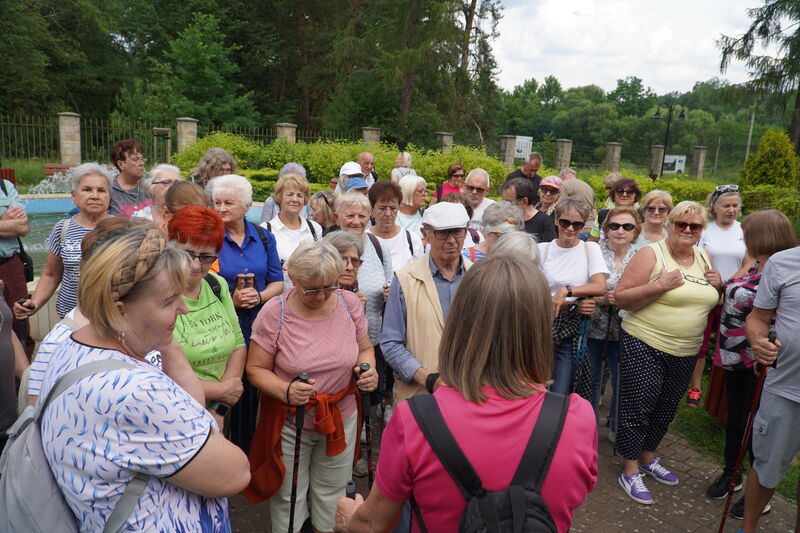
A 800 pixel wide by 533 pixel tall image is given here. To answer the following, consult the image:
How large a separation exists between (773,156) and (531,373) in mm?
15018

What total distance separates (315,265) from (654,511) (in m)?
2.95

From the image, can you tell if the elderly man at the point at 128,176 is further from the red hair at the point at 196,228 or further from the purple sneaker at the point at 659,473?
the purple sneaker at the point at 659,473

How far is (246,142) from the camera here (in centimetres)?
1817

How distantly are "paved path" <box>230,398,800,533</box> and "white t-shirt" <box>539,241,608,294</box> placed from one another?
1506 millimetres

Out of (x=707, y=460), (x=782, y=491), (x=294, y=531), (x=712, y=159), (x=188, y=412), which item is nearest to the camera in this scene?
(x=188, y=412)

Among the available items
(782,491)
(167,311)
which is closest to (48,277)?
(167,311)

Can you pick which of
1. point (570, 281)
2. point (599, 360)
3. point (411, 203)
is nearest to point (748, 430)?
point (599, 360)

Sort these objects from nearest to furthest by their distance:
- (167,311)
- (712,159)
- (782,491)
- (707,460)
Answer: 1. (167,311)
2. (782,491)
3. (707,460)
4. (712,159)

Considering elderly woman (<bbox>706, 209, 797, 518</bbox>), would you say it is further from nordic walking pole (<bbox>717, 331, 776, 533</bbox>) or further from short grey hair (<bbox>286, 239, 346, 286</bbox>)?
short grey hair (<bbox>286, 239, 346, 286</bbox>)

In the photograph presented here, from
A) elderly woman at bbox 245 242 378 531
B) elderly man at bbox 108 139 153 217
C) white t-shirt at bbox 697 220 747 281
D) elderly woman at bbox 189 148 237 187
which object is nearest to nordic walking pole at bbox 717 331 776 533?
white t-shirt at bbox 697 220 747 281

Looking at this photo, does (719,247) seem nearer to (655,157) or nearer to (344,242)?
(344,242)

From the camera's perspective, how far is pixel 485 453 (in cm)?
149

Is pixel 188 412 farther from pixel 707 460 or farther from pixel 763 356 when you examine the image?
pixel 707 460

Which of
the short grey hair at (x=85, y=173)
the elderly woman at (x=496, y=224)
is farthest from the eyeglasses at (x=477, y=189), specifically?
the short grey hair at (x=85, y=173)
